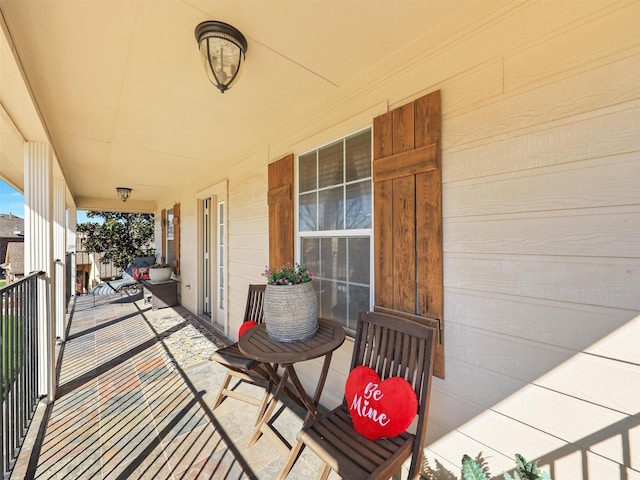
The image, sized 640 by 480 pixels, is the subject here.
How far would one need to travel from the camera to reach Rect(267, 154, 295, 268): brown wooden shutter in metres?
2.53

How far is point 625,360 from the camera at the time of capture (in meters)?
0.99

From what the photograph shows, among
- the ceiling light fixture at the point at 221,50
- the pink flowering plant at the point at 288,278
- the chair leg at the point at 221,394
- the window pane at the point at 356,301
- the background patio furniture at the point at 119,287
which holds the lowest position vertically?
the chair leg at the point at 221,394

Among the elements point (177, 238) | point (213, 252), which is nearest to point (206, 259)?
point (213, 252)

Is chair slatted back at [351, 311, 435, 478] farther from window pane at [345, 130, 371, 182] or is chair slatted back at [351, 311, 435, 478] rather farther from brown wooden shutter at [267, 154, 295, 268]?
brown wooden shutter at [267, 154, 295, 268]

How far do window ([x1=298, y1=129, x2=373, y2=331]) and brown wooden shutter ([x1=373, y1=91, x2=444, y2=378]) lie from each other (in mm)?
203

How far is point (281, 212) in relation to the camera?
261 centimetres

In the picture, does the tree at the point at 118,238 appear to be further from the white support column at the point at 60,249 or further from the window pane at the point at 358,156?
the window pane at the point at 358,156

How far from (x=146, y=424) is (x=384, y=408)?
6.30 ft

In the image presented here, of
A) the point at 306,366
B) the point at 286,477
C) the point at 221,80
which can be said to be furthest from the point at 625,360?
the point at 221,80

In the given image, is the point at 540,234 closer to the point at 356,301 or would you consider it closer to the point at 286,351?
the point at 356,301

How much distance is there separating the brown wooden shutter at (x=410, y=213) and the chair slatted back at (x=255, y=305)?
4.15 feet

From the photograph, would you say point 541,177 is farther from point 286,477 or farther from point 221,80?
point 286,477

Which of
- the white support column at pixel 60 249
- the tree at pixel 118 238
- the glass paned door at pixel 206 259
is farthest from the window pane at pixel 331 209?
the tree at pixel 118 238

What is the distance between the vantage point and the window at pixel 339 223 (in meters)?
1.96
